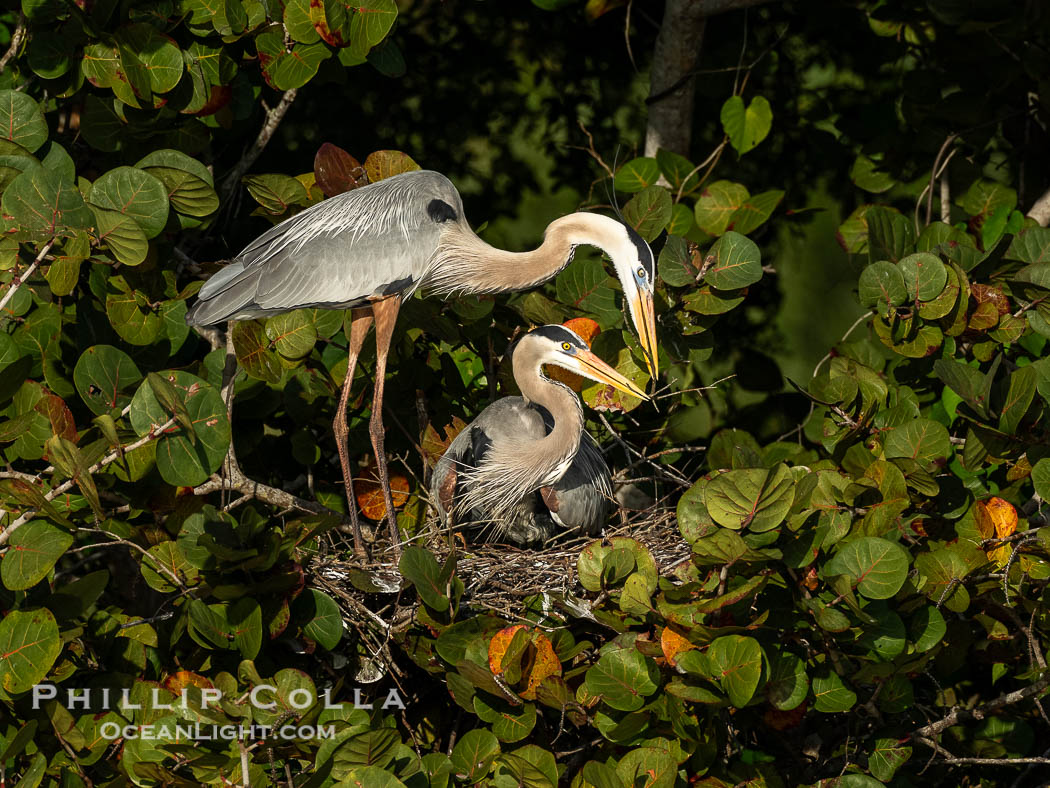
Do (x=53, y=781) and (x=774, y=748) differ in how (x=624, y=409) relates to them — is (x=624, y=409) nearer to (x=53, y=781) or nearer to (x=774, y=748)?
(x=774, y=748)

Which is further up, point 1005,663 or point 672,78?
point 672,78

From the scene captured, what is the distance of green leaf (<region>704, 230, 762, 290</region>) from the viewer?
9.30 feet

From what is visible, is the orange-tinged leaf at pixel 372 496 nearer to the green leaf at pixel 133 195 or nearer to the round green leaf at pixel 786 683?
the green leaf at pixel 133 195

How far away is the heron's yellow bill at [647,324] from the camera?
3.00 m

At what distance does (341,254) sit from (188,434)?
100cm

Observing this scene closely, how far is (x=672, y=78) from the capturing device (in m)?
3.98

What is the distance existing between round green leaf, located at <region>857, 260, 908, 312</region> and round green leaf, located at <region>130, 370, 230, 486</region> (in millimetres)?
1605

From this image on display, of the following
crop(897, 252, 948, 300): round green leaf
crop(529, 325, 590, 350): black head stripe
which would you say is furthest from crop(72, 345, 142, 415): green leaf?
crop(897, 252, 948, 300): round green leaf

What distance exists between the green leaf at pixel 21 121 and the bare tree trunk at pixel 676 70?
2183 millimetres

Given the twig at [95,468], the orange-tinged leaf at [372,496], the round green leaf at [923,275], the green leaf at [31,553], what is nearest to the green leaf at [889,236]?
the round green leaf at [923,275]

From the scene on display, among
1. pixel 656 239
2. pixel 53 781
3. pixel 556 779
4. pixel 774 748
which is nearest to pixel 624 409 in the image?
Answer: pixel 656 239

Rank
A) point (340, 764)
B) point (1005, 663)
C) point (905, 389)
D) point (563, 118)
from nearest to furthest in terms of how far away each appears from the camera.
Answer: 1. point (340, 764)
2. point (1005, 663)
3. point (905, 389)
4. point (563, 118)

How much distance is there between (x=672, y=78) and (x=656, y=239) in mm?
992

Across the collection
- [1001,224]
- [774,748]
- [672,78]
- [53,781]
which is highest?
[672,78]
